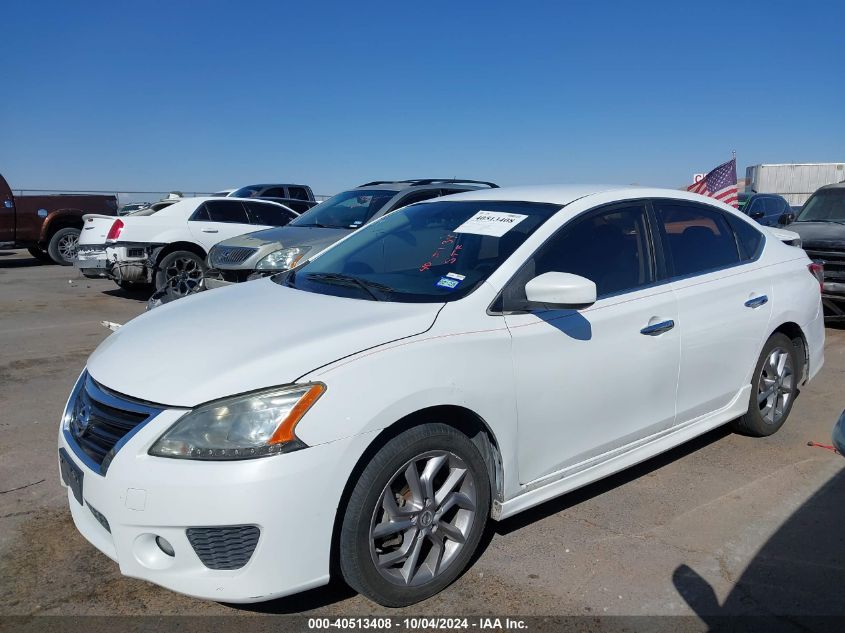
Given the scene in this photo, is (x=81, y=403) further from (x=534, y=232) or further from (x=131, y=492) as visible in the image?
(x=534, y=232)

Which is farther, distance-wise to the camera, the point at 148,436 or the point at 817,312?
the point at 817,312

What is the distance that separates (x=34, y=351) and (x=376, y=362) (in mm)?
5957

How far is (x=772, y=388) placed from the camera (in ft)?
15.1

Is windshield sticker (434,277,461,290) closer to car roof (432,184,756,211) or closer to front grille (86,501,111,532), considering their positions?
car roof (432,184,756,211)

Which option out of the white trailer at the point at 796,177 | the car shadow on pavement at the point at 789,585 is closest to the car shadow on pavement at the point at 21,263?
the car shadow on pavement at the point at 789,585

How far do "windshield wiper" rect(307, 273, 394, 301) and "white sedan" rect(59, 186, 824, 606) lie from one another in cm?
2

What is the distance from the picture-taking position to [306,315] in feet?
9.93

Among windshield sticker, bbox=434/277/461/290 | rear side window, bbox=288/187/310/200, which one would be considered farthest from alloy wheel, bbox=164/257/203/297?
rear side window, bbox=288/187/310/200

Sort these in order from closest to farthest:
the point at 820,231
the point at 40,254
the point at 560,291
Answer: the point at 560,291 → the point at 820,231 → the point at 40,254

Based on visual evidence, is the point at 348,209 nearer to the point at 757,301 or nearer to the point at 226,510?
the point at 757,301

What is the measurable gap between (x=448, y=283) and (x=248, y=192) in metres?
16.0

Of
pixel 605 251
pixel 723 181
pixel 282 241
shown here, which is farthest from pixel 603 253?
pixel 723 181

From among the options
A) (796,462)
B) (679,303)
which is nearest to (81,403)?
(679,303)

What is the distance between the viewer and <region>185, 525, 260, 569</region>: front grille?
2426 millimetres
